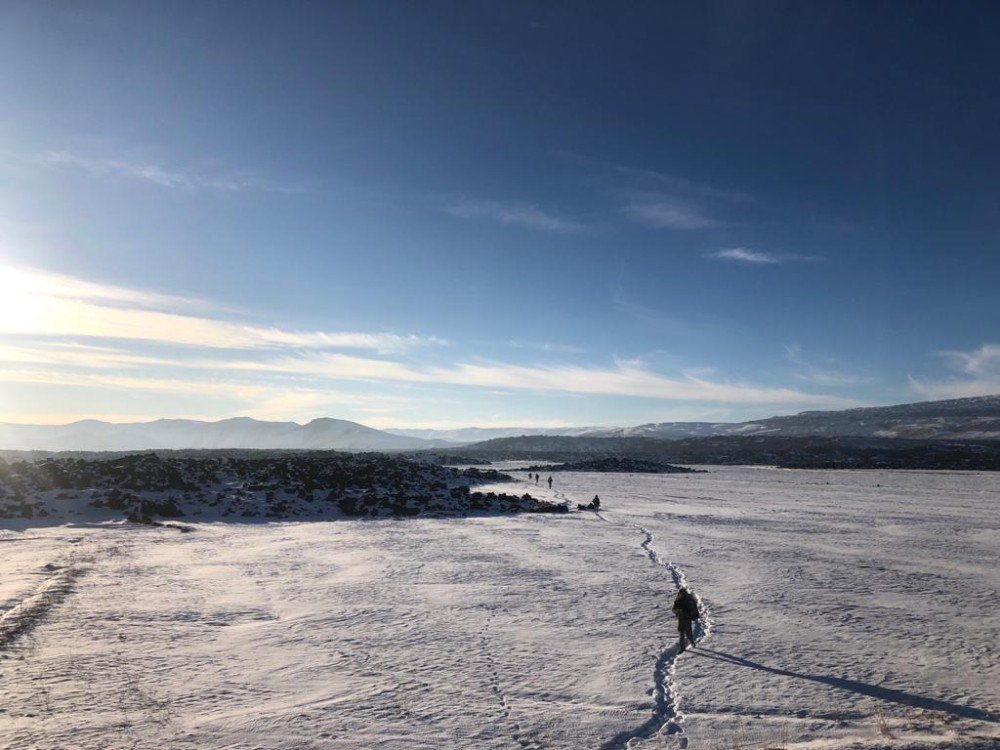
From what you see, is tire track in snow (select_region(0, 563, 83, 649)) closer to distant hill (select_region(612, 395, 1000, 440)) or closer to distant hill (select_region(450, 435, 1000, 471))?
distant hill (select_region(450, 435, 1000, 471))

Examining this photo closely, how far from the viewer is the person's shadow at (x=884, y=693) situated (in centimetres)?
823

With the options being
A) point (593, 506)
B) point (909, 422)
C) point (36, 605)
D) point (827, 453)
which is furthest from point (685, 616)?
point (909, 422)

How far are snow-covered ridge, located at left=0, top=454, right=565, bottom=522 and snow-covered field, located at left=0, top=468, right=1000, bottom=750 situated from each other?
7.89m

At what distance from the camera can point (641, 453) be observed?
383 feet

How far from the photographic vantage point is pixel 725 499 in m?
38.6

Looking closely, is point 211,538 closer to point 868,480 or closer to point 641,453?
point 868,480

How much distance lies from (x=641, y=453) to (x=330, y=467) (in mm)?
81616

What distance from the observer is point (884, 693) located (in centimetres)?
890

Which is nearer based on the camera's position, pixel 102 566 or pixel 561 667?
pixel 561 667

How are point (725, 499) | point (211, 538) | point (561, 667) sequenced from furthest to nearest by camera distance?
point (725, 499), point (211, 538), point (561, 667)

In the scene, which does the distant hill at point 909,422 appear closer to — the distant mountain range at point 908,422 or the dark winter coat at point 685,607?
the distant mountain range at point 908,422

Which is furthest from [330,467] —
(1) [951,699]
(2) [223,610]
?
(1) [951,699]

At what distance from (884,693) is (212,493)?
32.9m

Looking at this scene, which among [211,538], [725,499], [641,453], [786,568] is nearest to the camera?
[786,568]
